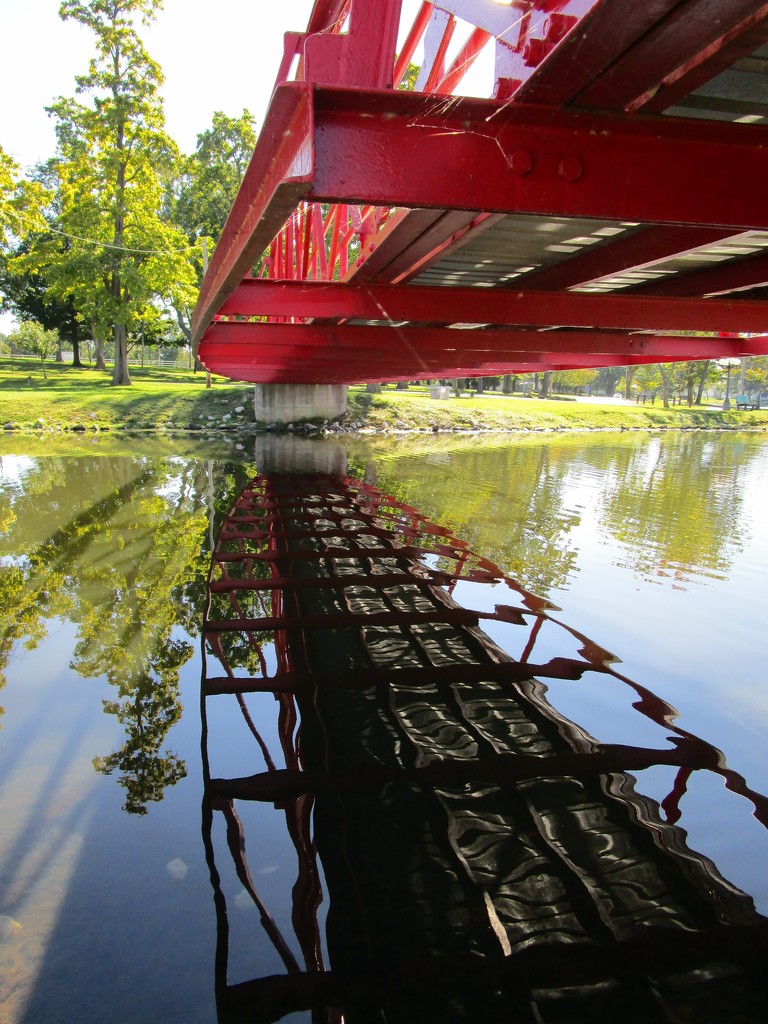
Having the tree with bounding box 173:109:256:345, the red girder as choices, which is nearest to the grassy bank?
the tree with bounding box 173:109:256:345

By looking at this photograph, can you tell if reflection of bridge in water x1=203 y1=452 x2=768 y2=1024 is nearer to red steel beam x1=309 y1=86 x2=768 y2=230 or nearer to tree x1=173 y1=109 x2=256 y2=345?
red steel beam x1=309 y1=86 x2=768 y2=230

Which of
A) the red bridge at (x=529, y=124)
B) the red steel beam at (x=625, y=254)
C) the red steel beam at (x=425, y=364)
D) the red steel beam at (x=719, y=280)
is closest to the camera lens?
the red bridge at (x=529, y=124)

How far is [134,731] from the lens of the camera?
13.9ft

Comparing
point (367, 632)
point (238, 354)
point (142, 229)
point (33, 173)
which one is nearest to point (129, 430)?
point (142, 229)

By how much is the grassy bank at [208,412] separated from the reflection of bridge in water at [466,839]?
71.5 feet

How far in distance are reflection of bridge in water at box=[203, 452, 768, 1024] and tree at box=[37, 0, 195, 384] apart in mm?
28202

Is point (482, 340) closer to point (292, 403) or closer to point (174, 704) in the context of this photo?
point (174, 704)

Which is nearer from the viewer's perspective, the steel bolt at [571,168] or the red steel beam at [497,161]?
the red steel beam at [497,161]

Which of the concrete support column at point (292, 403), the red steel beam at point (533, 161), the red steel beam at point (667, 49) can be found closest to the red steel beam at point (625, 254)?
the red steel beam at point (533, 161)

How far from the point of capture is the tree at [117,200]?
99.2 feet

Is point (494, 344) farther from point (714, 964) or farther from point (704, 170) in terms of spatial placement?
point (714, 964)

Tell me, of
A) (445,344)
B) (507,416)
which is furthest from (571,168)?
(507,416)

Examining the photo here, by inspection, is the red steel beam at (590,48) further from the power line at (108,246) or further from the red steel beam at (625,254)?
the power line at (108,246)

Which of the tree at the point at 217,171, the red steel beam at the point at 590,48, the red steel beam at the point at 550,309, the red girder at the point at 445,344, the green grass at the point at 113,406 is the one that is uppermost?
the tree at the point at 217,171
